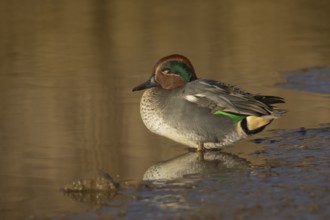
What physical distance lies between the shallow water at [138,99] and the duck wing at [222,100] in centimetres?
26

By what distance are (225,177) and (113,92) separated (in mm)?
2999

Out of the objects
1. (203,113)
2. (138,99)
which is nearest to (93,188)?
(203,113)

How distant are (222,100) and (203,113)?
17cm

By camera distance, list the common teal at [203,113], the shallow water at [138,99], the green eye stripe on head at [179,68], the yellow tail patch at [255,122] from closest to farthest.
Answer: the shallow water at [138,99]
the common teal at [203,113]
the yellow tail patch at [255,122]
the green eye stripe on head at [179,68]

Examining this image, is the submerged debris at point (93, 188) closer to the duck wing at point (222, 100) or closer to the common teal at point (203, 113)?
the common teal at point (203, 113)

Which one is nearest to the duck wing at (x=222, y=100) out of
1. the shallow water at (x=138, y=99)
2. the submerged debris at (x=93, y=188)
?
the shallow water at (x=138, y=99)

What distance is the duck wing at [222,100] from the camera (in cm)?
700

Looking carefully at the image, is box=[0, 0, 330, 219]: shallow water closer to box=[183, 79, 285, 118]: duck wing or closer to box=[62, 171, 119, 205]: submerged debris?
box=[62, 171, 119, 205]: submerged debris

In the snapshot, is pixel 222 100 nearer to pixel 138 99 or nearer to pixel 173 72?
pixel 173 72

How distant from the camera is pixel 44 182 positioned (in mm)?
6102

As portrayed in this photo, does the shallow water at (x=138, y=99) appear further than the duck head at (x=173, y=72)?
No

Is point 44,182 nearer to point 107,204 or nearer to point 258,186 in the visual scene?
point 107,204

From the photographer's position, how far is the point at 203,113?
7.00m

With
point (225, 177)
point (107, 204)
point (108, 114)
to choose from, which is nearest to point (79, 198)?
point (107, 204)
